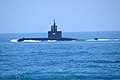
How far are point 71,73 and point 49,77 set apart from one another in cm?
374

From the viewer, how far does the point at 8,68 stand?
50.5 meters

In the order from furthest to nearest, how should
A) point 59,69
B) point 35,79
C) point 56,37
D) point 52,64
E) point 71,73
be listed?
point 56,37
point 52,64
point 59,69
point 71,73
point 35,79

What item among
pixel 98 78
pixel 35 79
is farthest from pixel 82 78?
pixel 35 79

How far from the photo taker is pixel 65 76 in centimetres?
4338

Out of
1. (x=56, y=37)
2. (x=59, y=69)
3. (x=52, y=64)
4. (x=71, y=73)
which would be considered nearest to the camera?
(x=71, y=73)

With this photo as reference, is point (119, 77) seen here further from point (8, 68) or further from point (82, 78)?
point (8, 68)

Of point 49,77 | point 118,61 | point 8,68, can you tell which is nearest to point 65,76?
point 49,77

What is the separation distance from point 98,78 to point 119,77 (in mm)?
2352

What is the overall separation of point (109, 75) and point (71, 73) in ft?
15.1

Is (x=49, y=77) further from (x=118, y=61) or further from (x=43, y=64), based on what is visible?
(x=118, y=61)

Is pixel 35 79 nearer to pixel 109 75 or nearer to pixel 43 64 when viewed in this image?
pixel 109 75

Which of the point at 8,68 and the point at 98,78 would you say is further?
the point at 8,68

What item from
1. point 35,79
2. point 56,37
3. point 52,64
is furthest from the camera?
point 56,37

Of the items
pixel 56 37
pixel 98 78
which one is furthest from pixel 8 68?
pixel 56 37
